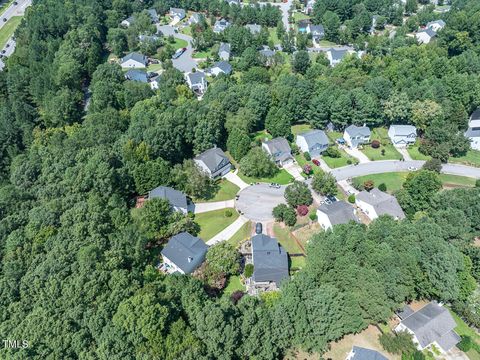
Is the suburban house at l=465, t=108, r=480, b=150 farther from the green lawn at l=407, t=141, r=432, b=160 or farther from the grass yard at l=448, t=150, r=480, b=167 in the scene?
the green lawn at l=407, t=141, r=432, b=160

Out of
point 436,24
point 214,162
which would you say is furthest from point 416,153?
point 436,24

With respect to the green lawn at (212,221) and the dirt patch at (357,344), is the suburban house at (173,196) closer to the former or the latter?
the green lawn at (212,221)

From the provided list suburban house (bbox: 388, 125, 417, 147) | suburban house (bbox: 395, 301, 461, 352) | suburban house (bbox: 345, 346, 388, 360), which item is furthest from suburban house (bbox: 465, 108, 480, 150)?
suburban house (bbox: 345, 346, 388, 360)

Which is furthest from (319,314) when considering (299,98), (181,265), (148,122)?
(299,98)

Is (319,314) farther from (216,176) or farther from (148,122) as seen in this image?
(148,122)

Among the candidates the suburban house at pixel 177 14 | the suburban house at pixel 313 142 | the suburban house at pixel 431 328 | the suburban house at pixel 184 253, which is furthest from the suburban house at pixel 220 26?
the suburban house at pixel 431 328

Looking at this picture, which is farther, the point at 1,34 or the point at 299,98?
the point at 1,34
